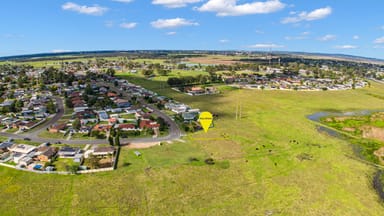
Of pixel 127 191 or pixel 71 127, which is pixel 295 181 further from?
pixel 71 127

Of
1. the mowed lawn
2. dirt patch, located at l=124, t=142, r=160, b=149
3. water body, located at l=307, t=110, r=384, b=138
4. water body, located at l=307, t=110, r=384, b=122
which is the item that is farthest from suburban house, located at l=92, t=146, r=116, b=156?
water body, located at l=307, t=110, r=384, b=122

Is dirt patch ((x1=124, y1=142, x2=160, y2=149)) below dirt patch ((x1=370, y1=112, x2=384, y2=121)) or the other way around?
below

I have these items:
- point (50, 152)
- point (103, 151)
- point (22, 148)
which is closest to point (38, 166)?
point (50, 152)

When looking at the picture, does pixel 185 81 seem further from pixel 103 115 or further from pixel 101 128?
pixel 101 128

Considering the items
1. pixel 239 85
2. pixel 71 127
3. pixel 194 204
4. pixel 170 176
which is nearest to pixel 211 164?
pixel 170 176

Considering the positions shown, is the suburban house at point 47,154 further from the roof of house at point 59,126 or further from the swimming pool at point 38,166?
the roof of house at point 59,126

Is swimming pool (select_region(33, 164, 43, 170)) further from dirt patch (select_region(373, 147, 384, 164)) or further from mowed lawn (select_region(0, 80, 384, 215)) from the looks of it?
dirt patch (select_region(373, 147, 384, 164))

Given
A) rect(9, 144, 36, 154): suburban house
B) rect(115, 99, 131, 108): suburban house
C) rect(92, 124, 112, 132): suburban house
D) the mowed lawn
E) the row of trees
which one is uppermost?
the row of trees
